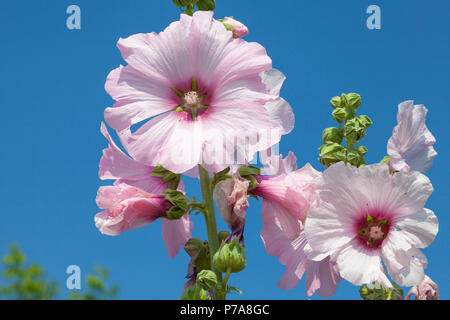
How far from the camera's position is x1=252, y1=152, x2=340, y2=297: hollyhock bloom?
7.85 ft

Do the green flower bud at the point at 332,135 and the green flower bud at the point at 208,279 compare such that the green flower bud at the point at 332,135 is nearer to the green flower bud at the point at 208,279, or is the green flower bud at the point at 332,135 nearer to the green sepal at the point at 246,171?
the green sepal at the point at 246,171

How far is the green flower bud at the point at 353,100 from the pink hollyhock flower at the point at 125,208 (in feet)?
3.43

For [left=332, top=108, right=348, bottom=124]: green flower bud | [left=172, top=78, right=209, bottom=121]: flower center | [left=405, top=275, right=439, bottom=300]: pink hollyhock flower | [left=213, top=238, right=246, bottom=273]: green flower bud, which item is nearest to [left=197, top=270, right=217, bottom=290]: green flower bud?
[left=213, top=238, right=246, bottom=273]: green flower bud

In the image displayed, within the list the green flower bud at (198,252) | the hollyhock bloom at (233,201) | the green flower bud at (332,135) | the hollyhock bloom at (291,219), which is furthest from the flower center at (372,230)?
the green flower bud at (198,252)

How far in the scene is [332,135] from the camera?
2744mm

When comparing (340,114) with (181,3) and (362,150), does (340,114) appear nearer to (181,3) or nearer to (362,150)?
(362,150)

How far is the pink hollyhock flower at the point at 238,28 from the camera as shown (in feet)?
8.12

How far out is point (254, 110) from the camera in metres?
2.18

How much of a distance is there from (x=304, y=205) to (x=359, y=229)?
0.29m

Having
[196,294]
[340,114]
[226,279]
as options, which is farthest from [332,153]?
[196,294]

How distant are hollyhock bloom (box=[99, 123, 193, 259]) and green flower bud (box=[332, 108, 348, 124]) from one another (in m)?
0.87

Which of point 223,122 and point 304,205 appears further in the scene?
point 304,205
